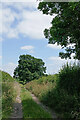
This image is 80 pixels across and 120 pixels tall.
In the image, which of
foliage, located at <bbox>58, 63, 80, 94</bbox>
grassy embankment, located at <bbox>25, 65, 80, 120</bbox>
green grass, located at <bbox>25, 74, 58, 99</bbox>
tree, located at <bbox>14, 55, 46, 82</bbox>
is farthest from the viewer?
tree, located at <bbox>14, 55, 46, 82</bbox>

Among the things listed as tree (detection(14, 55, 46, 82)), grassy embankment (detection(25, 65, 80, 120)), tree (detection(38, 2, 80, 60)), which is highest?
tree (detection(14, 55, 46, 82))

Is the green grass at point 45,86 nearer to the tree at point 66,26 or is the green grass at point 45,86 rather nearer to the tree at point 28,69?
the tree at point 66,26

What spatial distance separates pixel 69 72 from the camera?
7996 mm

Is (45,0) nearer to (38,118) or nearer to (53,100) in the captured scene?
(53,100)

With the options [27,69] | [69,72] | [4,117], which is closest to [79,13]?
[69,72]

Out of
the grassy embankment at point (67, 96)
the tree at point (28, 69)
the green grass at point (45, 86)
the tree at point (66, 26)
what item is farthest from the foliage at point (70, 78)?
the tree at point (28, 69)

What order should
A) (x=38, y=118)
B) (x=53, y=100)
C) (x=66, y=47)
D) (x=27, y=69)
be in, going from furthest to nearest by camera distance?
1. (x=27, y=69)
2. (x=66, y=47)
3. (x=53, y=100)
4. (x=38, y=118)

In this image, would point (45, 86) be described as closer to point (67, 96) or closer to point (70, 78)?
point (70, 78)

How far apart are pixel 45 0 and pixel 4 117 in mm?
5975

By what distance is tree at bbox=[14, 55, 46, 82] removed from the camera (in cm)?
3421

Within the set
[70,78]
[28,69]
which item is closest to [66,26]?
[70,78]

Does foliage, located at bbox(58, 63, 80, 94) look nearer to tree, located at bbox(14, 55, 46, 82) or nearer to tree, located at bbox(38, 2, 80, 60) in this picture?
tree, located at bbox(38, 2, 80, 60)

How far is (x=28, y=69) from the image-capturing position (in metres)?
35.4

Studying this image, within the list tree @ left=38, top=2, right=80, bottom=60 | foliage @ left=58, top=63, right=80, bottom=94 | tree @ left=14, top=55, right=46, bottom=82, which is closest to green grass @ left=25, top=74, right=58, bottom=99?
foliage @ left=58, top=63, right=80, bottom=94
